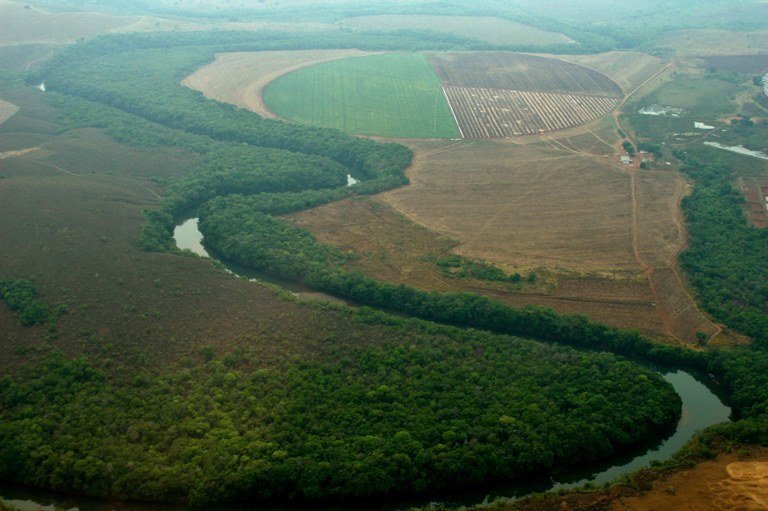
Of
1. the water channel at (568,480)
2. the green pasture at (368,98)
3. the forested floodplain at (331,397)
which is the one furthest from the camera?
the green pasture at (368,98)

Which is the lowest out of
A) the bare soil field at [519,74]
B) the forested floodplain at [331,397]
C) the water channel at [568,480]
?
the water channel at [568,480]

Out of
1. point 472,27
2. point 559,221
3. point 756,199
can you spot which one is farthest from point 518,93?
point 472,27

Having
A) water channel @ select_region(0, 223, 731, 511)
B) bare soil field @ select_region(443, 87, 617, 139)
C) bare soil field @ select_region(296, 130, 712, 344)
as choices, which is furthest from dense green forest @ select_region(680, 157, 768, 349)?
bare soil field @ select_region(443, 87, 617, 139)

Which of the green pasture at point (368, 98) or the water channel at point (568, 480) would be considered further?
the green pasture at point (368, 98)

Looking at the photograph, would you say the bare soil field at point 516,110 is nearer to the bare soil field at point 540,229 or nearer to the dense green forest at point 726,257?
the bare soil field at point 540,229

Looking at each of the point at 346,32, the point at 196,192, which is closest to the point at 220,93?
the point at 196,192

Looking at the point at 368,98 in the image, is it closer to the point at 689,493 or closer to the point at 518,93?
the point at 518,93

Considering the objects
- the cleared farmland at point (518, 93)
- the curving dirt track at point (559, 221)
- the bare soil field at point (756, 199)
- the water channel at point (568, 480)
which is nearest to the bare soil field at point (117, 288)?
the water channel at point (568, 480)

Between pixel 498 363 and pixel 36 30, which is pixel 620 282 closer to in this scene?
pixel 498 363
